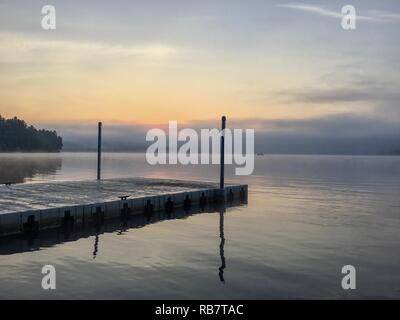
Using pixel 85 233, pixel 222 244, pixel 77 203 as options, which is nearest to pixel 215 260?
pixel 222 244

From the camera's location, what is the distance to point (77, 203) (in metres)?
22.3

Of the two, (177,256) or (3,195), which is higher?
(3,195)

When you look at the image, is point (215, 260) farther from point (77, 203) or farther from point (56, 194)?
point (56, 194)

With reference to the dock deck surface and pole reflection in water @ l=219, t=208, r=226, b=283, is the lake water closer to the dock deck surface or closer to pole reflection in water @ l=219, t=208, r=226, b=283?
pole reflection in water @ l=219, t=208, r=226, b=283

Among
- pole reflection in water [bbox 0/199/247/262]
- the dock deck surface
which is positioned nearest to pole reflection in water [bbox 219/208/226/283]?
pole reflection in water [bbox 0/199/247/262]

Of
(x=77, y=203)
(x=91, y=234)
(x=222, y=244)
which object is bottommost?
(x=222, y=244)

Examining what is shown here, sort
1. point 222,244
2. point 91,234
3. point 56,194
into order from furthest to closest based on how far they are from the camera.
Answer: point 56,194
point 91,234
point 222,244

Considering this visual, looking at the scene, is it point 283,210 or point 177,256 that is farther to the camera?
point 283,210

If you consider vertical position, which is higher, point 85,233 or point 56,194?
point 56,194

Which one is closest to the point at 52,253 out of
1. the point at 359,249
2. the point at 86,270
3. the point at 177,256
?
the point at 86,270
